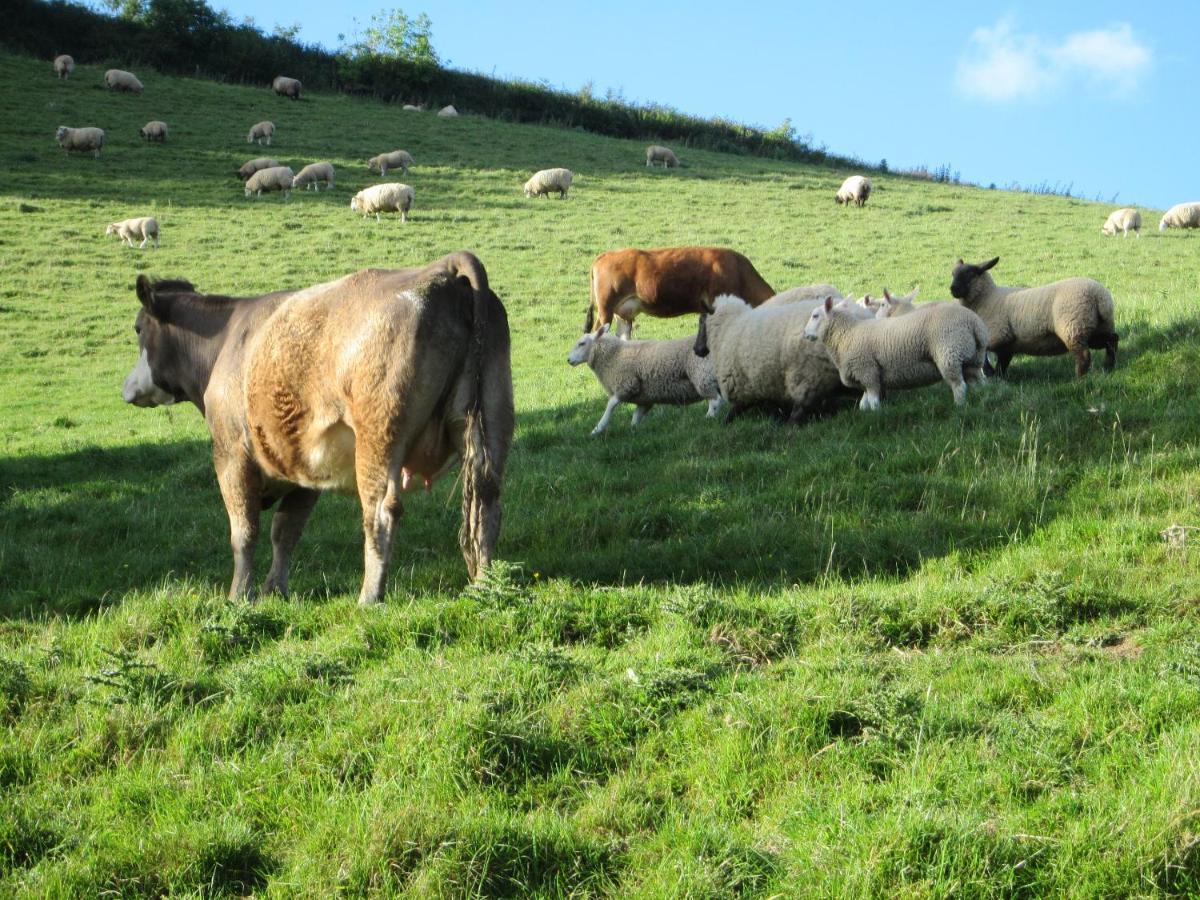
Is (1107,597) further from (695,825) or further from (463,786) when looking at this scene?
(463,786)

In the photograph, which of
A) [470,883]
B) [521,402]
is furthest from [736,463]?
[470,883]

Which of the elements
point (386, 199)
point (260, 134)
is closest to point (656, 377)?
point (386, 199)

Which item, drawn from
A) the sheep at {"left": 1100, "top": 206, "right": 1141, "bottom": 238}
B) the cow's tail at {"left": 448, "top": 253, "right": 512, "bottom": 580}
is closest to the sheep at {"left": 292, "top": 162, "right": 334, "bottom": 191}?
the sheep at {"left": 1100, "top": 206, "right": 1141, "bottom": 238}

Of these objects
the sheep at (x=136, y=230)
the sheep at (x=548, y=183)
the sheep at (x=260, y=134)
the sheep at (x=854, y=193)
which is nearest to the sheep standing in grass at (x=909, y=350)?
the sheep at (x=136, y=230)

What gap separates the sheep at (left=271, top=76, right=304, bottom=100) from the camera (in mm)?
58719

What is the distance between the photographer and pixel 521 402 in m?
17.6

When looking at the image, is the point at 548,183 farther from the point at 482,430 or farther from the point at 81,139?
the point at 482,430

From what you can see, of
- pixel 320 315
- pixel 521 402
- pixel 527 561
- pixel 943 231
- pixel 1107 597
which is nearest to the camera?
pixel 1107 597

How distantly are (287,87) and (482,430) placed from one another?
55.8 meters

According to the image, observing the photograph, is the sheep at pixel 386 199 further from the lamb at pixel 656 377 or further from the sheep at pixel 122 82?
the lamb at pixel 656 377

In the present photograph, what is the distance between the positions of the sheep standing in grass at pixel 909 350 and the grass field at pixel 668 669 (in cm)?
36

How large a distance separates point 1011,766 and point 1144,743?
66 centimetres

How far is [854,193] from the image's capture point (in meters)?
43.2

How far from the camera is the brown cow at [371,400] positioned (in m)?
7.78
